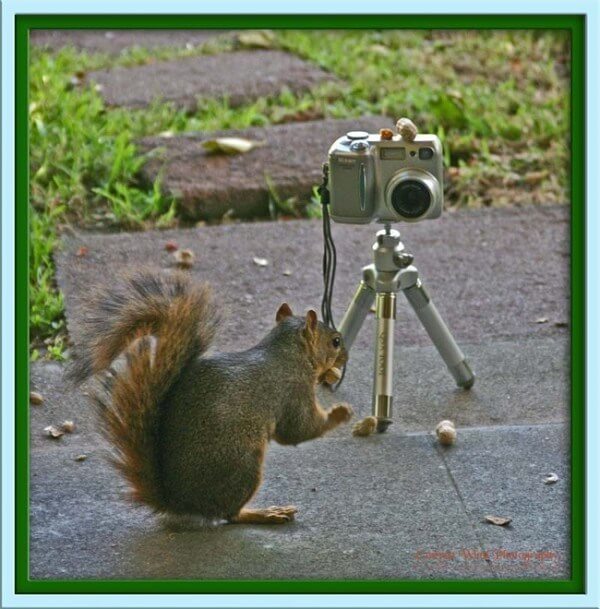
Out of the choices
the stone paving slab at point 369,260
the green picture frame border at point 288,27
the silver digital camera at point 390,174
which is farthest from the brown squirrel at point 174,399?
the stone paving slab at point 369,260

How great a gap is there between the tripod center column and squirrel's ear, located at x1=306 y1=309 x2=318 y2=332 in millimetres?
286

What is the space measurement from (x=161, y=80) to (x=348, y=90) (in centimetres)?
73

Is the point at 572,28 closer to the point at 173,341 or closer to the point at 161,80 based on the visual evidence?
the point at 173,341

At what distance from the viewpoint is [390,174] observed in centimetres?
277

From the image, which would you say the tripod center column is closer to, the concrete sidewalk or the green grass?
the concrete sidewalk

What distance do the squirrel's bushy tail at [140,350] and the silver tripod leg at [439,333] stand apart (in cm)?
71

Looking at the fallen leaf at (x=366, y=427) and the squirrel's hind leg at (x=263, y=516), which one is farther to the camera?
the fallen leaf at (x=366, y=427)

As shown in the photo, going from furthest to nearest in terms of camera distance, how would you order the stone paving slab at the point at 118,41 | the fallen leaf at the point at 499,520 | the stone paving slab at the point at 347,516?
the stone paving slab at the point at 118,41 → the fallen leaf at the point at 499,520 → the stone paving slab at the point at 347,516

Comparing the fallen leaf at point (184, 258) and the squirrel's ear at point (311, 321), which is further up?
the fallen leaf at point (184, 258)

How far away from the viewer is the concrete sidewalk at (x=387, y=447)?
8.46ft

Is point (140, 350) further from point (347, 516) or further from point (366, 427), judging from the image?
point (366, 427)

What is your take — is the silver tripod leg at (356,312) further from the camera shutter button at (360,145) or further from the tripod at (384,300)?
the camera shutter button at (360,145)

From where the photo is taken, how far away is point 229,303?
12.6 ft

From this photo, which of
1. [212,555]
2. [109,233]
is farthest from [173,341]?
[109,233]
